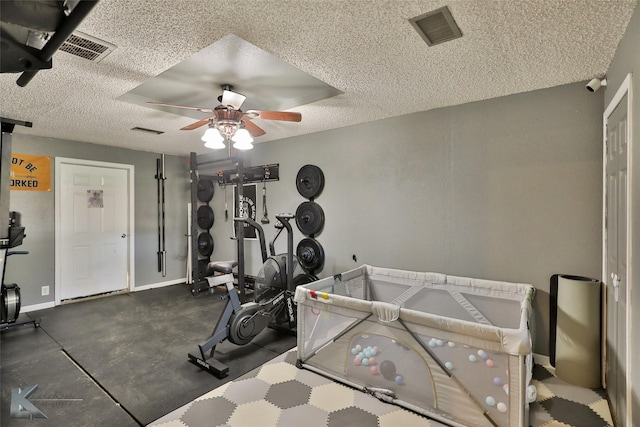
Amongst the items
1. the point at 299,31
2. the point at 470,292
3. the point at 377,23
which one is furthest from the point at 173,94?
the point at 470,292

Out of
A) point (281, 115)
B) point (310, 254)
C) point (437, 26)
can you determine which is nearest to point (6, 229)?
point (281, 115)

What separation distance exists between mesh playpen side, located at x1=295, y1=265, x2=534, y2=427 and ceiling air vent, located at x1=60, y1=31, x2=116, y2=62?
7.26ft

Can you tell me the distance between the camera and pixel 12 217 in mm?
3449

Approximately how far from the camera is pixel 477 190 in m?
3.01

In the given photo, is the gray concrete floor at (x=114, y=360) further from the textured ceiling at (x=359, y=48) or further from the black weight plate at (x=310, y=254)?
the textured ceiling at (x=359, y=48)

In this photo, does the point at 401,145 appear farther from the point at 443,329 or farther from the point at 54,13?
the point at 54,13

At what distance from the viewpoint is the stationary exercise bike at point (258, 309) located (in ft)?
9.16

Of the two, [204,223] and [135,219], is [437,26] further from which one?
[135,219]

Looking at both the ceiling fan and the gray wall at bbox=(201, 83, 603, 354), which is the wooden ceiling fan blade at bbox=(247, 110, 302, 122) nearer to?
the ceiling fan

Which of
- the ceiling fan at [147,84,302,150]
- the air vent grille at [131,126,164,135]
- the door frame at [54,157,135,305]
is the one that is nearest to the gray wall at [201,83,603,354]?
the ceiling fan at [147,84,302,150]

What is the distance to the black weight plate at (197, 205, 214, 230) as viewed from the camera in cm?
562

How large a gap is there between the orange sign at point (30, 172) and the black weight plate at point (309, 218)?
3535mm

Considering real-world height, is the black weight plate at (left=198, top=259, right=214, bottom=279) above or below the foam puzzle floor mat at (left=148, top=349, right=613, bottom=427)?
→ above

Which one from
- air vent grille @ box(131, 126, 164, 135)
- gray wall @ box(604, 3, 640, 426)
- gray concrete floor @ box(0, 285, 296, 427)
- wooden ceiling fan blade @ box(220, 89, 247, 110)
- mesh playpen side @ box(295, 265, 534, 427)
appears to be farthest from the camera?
air vent grille @ box(131, 126, 164, 135)
